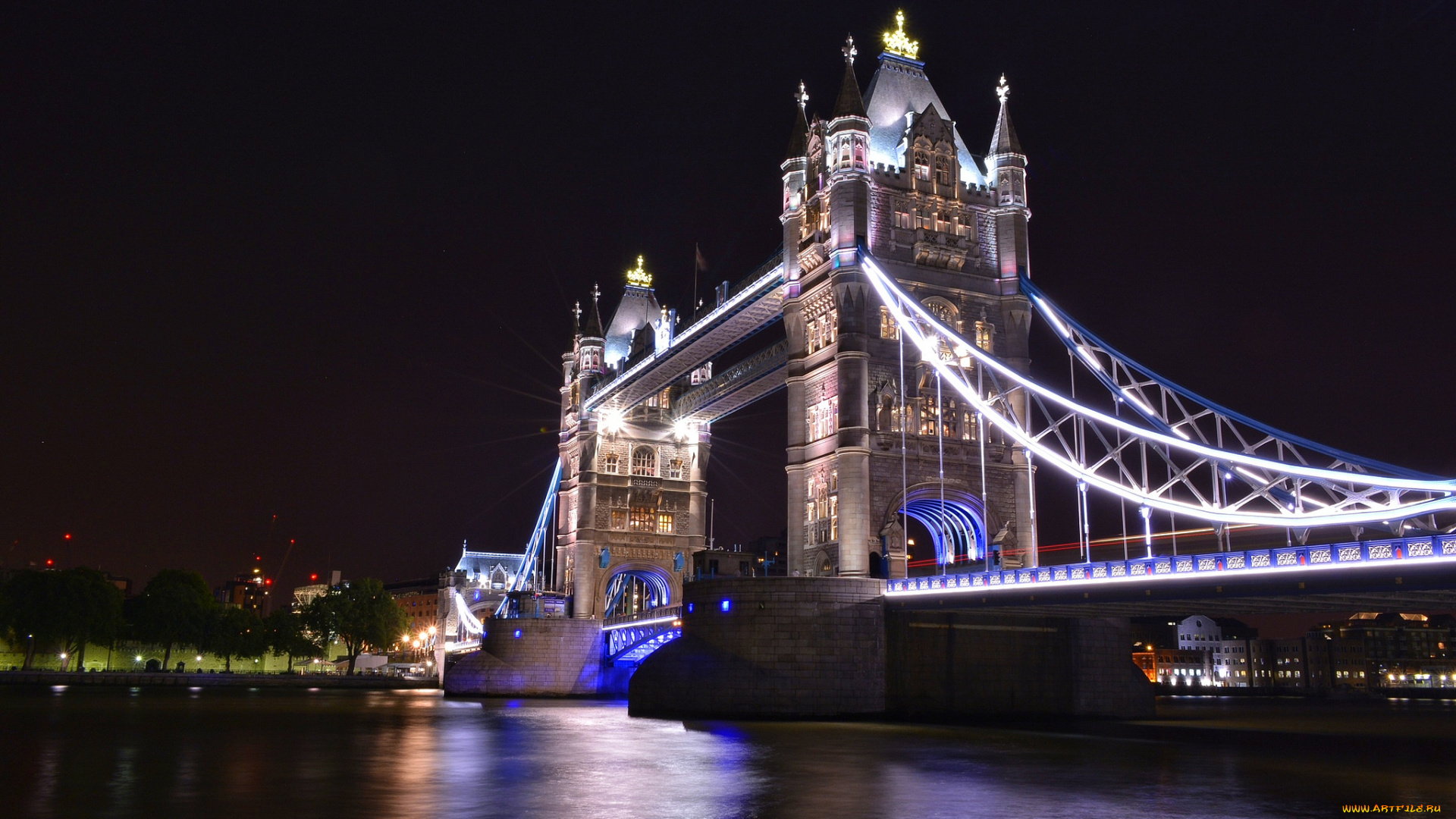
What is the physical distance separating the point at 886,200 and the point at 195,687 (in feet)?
214

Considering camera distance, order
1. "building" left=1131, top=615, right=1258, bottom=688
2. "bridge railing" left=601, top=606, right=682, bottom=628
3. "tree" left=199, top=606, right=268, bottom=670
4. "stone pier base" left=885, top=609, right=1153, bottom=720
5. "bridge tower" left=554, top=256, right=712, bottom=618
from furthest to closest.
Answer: "building" left=1131, top=615, right=1258, bottom=688 < "tree" left=199, top=606, right=268, bottom=670 < "bridge tower" left=554, top=256, right=712, bottom=618 < "bridge railing" left=601, top=606, right=682, bottom=628 < "stone pier base" left=885, top=609, right=1153, bottom=720

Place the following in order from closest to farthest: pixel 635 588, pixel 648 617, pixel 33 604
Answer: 1. pixel 648 617
2. pixel 635 588
3. pixel 33 604

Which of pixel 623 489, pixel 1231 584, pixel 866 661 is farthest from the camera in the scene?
pixel 623 489

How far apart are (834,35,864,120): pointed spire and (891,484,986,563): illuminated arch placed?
48.2 feet

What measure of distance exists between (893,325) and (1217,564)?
19.4 meters

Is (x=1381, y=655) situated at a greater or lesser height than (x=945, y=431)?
lesser

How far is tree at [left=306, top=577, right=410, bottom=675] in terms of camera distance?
10700 cm

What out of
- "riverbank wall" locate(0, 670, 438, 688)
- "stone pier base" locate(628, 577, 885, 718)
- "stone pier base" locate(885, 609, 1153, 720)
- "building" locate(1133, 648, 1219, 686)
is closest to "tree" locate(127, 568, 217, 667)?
"riverbank wall" locate(0, 670, 438, 688)

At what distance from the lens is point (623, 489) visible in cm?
7606

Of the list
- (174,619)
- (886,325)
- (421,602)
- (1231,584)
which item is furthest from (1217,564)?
(421,602)

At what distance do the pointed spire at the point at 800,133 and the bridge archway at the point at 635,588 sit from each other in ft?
105

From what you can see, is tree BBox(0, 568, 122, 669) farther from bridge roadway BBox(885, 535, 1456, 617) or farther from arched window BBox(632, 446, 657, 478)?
bridge roadway BBox(885, 535, 1456, 617)

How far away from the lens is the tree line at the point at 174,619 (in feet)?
278

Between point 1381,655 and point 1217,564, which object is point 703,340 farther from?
point 1381,655
